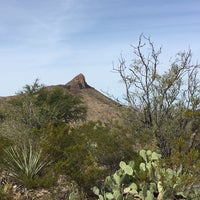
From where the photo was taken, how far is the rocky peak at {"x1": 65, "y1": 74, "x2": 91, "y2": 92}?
198ft

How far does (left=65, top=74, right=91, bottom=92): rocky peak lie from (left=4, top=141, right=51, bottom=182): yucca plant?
49.6 meters

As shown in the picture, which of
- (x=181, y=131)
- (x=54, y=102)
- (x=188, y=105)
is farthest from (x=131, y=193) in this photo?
(x=54, y=102)

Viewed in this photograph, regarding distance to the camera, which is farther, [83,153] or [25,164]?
[25,164]

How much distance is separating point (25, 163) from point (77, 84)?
173 feet

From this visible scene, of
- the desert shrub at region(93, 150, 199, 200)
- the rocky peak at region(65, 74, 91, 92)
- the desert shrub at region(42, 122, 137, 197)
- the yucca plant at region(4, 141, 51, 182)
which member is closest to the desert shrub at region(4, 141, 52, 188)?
the yucca plant at region(4, 141, 51, 182)

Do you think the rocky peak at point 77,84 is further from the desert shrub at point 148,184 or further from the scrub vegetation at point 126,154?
the desert shrub at point 148,184

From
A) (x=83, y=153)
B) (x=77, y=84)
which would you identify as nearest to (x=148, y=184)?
(x=83, y=153)

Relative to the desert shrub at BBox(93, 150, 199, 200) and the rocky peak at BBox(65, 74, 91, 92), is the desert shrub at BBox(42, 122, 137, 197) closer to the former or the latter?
the desert shrub at BBox(93, 150, 199, 200)

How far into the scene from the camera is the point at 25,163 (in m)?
9.55

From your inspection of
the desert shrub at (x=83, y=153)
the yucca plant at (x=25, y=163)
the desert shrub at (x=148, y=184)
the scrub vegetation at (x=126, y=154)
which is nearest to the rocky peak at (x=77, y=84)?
the scrub vegetation at (x=126, y=154)

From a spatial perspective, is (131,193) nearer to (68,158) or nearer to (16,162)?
(68,158)

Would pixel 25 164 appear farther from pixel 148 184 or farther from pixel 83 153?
pixel 148 184

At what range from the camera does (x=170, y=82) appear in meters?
11.9

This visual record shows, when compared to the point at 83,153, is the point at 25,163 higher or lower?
lower
